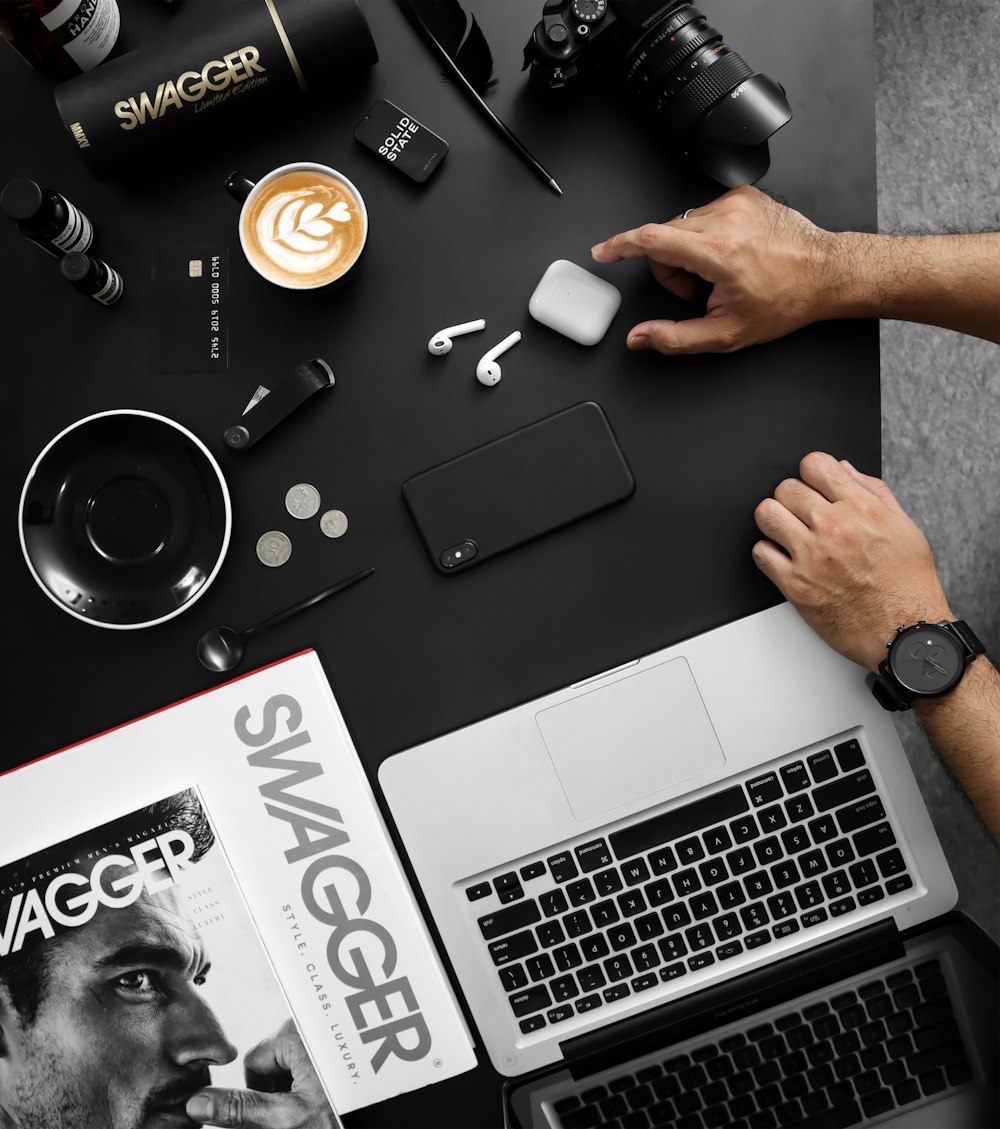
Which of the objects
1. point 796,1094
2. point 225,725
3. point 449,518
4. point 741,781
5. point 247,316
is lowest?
point 796,1094

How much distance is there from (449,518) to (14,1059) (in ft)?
2.19

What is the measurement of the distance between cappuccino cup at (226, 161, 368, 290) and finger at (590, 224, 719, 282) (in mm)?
241

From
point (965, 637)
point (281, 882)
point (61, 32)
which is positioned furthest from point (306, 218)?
point (965, 637)

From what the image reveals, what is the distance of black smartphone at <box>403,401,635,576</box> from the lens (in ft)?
2.80

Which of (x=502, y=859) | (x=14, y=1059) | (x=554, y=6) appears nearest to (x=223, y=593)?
(x=502, y=859)

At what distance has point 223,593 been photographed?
88cm

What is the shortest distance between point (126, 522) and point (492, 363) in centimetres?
38

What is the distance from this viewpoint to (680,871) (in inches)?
33.4

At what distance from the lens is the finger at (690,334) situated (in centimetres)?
83

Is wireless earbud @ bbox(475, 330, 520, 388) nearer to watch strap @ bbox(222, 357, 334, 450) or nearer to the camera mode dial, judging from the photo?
watch strap @ bbox(222, 357, 334, 450)

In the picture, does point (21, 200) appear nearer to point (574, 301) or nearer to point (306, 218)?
point (306, 218)

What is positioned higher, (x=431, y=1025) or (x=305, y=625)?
(x=305, y=625)

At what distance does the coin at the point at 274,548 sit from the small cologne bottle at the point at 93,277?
27 centimetres

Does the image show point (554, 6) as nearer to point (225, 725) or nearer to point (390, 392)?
point (390, 392)
